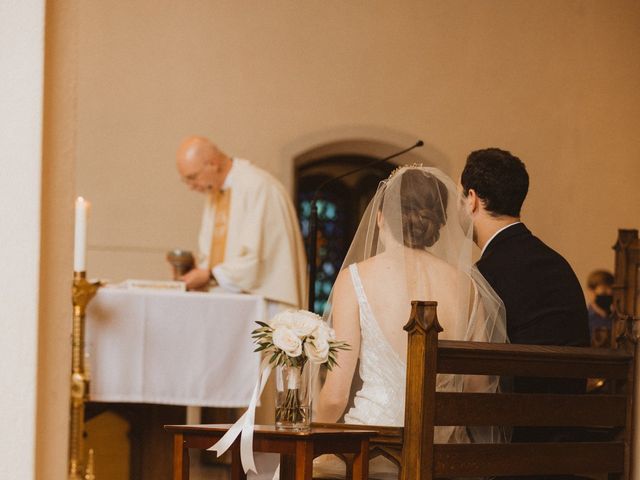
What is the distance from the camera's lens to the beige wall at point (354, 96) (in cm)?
934

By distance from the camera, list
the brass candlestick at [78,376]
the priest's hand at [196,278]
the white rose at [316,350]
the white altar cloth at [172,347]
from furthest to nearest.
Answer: the priest's hand at [196,278]
the white altar cloth at [172,347]
the brass candlestick at [78,376]
the white rose at [316,350]

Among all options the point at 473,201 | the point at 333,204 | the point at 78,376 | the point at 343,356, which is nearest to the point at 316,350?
the point at 343,356

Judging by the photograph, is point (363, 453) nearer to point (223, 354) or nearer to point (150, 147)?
point (223, 354)

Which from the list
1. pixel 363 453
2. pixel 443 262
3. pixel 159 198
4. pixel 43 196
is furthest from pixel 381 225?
pixel 159 198

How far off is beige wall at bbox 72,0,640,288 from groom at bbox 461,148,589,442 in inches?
207

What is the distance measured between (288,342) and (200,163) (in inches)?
157

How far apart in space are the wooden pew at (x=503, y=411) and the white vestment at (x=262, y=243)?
3293 mm

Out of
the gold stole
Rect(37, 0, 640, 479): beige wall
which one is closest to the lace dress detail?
the gold stole

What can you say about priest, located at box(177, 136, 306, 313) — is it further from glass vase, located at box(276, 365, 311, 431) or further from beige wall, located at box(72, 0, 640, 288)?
glass vase, located at box(276, 365, 311, 431)

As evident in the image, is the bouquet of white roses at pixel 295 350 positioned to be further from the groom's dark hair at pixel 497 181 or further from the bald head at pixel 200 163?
the bald head at pixel 200 163

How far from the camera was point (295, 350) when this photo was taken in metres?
3.57

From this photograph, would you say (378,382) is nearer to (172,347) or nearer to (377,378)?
(377,378)

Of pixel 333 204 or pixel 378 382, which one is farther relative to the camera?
pixel 333 204

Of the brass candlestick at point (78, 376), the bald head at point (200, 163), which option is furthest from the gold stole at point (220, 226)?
the brass candlestick at point (78, 376)
